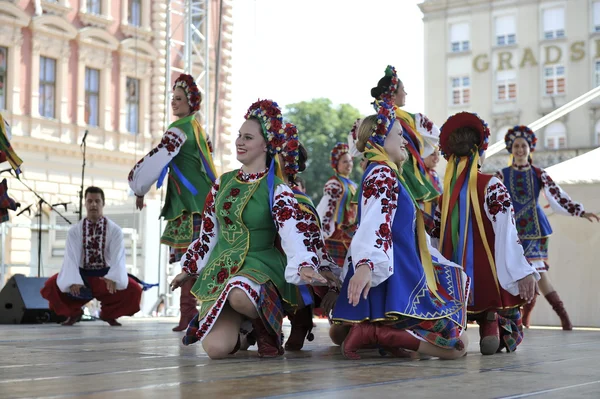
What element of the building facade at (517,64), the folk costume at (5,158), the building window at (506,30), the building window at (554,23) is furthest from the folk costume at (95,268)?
the building window at (506,30)

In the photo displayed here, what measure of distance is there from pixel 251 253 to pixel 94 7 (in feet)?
58.9

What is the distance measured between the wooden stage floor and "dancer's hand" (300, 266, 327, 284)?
32 cm

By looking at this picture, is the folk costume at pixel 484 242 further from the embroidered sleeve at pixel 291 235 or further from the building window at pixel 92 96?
the building window at pixel 92 96

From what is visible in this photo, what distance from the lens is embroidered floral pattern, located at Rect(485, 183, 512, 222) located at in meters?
4.28

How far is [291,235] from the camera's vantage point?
12.9 ft

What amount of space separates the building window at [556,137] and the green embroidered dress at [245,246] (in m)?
31.4

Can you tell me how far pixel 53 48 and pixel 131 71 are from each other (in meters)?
2.28

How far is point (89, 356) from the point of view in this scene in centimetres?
415

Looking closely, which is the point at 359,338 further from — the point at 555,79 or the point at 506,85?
the point at 506,85


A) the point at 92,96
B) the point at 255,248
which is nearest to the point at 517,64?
the point at 92,96

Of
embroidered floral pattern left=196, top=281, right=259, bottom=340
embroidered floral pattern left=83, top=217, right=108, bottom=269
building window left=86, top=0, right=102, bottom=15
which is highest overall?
building window left=86, top=0, right=102, bottom=15

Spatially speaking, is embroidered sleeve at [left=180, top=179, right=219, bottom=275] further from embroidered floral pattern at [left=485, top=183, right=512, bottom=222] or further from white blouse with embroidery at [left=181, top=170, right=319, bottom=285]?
embroidered floral pattern at [left=485, top=183, right=512, bottom=222]

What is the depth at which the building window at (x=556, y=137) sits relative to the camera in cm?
3419

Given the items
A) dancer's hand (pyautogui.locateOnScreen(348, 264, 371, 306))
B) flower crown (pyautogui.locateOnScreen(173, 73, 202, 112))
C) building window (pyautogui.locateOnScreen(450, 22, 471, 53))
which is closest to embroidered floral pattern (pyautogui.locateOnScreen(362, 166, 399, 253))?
dancer's hand (pyautogui.locateOnScreen(348, 264, 371, 306))
